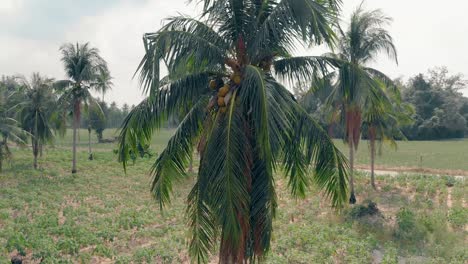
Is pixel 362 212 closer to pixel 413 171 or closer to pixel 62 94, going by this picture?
pixel 413 171

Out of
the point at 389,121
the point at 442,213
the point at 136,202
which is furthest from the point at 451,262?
the point at 136,202

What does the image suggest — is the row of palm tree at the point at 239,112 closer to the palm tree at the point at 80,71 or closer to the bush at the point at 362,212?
the bush at the point at 362,212

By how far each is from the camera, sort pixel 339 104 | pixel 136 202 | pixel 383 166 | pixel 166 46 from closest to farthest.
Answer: pixel 166 46
pixel 339 104
pixel 136 202
pixel 383 166

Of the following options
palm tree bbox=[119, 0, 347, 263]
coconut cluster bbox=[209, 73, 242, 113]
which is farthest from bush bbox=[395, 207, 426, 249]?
coconut cluster bbox=[209, 73, 242, 113]

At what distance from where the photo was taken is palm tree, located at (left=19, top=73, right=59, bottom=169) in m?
28.0

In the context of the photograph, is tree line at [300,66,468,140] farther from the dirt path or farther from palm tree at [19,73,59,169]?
palm tree at [19,73,59,169]

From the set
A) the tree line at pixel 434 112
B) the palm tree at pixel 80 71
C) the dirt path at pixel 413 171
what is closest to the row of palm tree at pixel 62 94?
the palm tree at pixel 80 71

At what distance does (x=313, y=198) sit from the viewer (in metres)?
20.2

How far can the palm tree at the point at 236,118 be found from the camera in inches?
219

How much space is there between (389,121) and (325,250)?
40.1ft

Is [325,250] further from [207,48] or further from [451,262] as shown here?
[207,48]

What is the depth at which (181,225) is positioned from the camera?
50.6 ft

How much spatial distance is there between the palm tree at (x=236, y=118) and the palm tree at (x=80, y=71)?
22202mm

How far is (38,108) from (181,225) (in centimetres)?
1837
